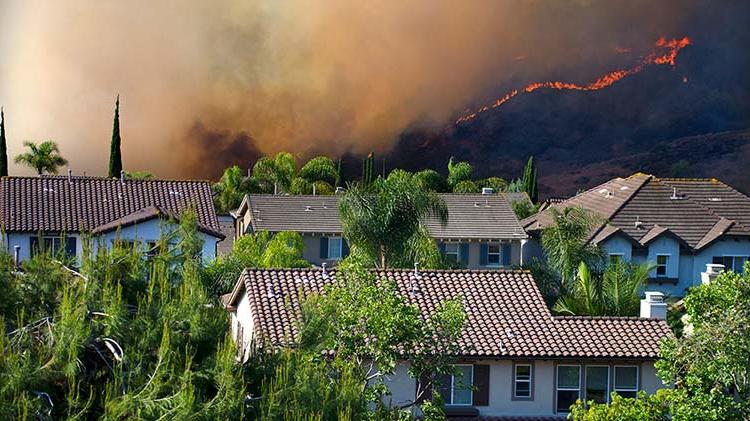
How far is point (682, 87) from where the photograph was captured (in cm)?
12850

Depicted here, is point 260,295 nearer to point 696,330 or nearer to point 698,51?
point 696,330

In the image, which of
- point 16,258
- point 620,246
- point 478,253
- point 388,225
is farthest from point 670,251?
point 16,258

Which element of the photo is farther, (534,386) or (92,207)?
(92,207)

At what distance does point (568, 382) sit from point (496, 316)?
2.38 m

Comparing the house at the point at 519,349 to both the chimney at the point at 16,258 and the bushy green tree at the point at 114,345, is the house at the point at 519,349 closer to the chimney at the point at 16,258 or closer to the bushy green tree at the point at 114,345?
the chimney at the point at 16,258

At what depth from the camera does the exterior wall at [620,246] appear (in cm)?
5569

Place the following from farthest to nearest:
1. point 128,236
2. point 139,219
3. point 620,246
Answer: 1. point 620,246
2. point 139,219
3. point 128,236

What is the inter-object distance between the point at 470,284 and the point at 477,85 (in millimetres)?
79693

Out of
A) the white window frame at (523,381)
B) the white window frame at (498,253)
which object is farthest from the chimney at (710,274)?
the white window frame at (498,253)

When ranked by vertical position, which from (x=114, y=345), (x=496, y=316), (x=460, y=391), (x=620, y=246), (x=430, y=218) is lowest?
(x=460, y=391)

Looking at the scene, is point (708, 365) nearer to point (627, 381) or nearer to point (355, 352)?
point (355, 352)

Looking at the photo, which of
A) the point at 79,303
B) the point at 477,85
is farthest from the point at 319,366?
the point at 477,85

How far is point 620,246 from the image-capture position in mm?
56125

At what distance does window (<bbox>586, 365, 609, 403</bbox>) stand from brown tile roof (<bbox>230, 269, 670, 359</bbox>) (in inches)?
23.2
